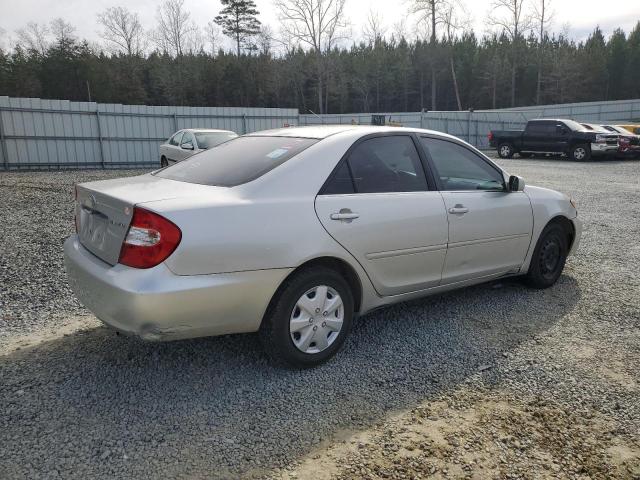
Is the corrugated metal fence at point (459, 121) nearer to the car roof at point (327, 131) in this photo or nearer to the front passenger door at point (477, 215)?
the front passenger door at point (477, 215)

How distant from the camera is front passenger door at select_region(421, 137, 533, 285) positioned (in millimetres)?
3947

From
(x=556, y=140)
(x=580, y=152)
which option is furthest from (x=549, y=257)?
(x=556, y=140)

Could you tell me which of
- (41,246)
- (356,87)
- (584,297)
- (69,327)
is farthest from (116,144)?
(356,87)

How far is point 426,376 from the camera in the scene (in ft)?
10.7

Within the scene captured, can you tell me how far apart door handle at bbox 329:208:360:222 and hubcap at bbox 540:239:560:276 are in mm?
2489

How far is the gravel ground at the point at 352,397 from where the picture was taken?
2.43 metres

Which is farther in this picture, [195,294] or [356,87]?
[356,87]

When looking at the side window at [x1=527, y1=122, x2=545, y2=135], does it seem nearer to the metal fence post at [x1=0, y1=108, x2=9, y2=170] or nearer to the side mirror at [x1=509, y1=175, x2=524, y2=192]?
the side mirror at [x1=509, y1=175, x2=524, y2=192]

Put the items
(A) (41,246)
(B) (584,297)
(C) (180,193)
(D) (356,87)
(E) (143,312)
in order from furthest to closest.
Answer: (D) (356,87) < (A) (41,246) < (B) (584,297) < (C) (180,193) < (E) (143,312)

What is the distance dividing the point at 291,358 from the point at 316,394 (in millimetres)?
281

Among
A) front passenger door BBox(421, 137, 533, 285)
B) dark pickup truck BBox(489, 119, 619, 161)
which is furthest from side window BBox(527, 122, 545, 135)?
front passenger door BBox(421, 137, 533, 285)

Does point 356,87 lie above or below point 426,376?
above

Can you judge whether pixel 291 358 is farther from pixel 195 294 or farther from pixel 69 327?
pixel 69 327

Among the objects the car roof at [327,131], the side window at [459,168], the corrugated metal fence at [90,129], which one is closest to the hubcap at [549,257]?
the side window at [459,168]
